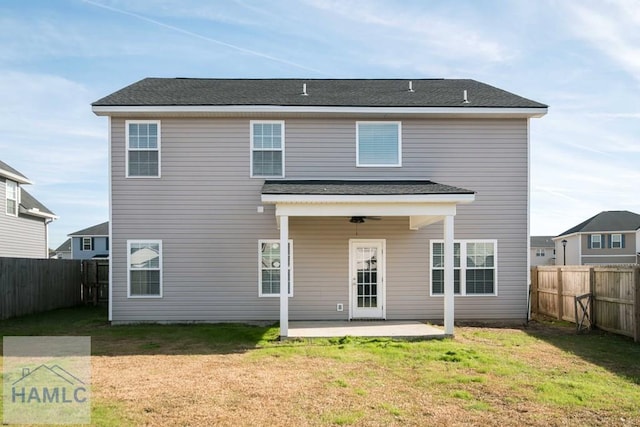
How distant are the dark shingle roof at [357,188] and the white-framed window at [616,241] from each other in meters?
32.0

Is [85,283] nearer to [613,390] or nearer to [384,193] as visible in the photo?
[384,193]

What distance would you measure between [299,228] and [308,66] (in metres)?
7.18

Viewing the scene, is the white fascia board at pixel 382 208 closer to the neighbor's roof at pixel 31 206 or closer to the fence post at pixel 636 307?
the fence post at pixel 636 307

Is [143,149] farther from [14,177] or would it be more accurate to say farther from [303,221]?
[14,177]

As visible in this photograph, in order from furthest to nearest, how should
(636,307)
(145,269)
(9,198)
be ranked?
1. (9,198)
2. (145,269)
3. (636,307)

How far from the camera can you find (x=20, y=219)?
22.1m

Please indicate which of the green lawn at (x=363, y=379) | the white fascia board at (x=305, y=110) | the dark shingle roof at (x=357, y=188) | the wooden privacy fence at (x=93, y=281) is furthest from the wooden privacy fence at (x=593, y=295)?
the wooden privacy fence at (x=93, y=281)

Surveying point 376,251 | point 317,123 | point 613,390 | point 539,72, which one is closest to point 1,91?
point 317,123

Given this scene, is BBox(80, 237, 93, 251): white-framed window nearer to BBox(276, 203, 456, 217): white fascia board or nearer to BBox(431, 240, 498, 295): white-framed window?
BBox(431, 240, 498, 295): white-framed window

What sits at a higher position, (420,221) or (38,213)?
(38,213)

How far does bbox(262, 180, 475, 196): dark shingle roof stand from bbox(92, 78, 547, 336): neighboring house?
29 centimetres

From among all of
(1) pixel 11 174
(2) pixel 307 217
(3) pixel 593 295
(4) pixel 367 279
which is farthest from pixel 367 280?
(1) pixel 11 174

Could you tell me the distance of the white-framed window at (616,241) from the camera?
38.1m

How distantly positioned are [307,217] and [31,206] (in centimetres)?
1617
